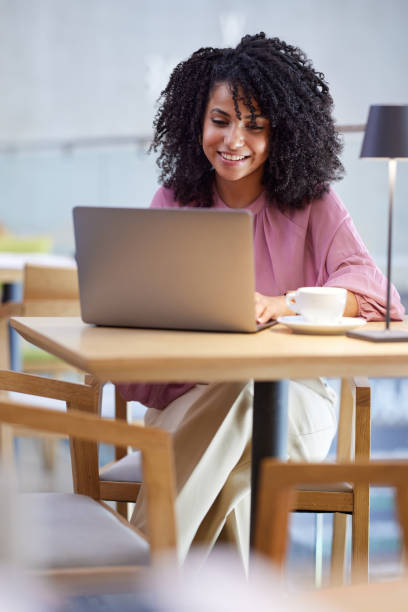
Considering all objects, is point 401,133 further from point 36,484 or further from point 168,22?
point 168,22

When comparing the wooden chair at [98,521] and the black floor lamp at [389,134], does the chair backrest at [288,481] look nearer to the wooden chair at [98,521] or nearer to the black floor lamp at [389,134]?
the wooden chair at [98,521]

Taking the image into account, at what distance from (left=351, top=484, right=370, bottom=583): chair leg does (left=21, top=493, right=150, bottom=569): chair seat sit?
1.57ft

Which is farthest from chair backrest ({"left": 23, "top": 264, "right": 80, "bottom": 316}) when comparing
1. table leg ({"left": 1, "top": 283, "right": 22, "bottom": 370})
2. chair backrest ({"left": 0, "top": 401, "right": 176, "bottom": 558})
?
chair backrest ({"left": 0, "top": 401, "right": 176, "bottom": 558})

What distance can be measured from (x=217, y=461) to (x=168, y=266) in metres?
0.38

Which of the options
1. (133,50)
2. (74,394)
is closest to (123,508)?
(74,394)

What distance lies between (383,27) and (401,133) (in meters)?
5.85

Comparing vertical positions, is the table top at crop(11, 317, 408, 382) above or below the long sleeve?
below

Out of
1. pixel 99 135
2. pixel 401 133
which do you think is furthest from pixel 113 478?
pixel 99 135

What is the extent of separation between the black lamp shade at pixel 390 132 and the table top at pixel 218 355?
1.08 ft

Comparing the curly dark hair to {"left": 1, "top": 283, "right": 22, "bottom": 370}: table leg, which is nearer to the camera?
the curly dark hair

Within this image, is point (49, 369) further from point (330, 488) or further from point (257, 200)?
point (330, 488)

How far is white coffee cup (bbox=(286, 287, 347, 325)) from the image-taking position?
5.00ft

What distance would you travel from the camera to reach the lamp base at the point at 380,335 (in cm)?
142

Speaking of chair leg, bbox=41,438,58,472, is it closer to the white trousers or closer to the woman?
the woman
